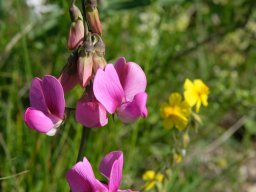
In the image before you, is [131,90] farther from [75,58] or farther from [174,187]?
[174,187]

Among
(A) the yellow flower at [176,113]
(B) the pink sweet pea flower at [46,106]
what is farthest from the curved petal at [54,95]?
(A) the yellow flower at [176,113]

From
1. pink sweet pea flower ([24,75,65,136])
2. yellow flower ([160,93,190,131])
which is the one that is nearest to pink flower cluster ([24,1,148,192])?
pink sweet pea flower ([24,75,65,136])

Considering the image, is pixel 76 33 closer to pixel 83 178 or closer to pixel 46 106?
pixel 46 106

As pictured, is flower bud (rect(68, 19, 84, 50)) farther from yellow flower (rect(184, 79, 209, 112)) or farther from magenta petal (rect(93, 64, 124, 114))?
yellow flower (rect(184, 79, 209, 112))

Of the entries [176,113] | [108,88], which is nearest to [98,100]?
[108,88]

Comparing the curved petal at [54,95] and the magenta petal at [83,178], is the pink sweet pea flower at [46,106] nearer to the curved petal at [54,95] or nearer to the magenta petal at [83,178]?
the curved petal at [54,95]
